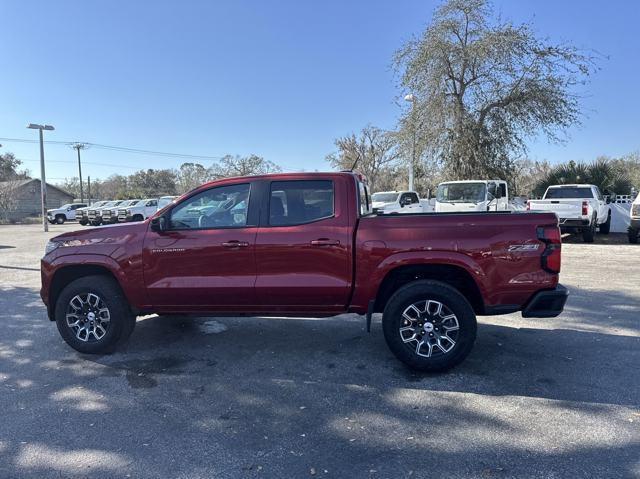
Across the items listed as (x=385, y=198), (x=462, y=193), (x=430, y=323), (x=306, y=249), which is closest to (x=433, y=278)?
(x=430, y=323)

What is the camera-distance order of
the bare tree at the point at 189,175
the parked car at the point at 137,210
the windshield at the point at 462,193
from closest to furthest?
the windshield at the point at 462,193
the parked car at the point at 137,210
the bare tree at the point at 189,175

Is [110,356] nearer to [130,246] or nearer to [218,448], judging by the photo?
[130,246]

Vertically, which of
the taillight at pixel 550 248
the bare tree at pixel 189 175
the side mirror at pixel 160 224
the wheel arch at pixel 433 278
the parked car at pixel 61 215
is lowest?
the wheel arch at pixel 433 278

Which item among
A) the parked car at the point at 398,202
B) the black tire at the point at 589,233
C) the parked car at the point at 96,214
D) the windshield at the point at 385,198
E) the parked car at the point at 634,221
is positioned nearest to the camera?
the parked car at the point at 634,221

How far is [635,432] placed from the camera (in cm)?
326

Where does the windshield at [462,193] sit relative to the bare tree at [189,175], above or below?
below

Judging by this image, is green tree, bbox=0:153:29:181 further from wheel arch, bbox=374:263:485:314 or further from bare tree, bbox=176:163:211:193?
wheel arch, bbox=374:263:485:314

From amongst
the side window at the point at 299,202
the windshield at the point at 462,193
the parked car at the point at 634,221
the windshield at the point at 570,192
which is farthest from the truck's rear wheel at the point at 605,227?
the side window at the point at 299,202

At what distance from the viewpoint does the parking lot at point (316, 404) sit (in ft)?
9.77

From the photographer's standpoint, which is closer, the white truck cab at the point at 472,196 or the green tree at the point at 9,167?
the white truck cab at the point at 472,196

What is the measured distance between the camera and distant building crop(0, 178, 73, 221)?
143 feet

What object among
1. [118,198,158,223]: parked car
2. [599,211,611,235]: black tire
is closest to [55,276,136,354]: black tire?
[599,211,611,235]: black tire

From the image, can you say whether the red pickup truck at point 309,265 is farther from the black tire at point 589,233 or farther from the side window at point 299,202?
the black tire at point 589,233

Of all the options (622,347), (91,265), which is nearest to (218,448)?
(91,265)
